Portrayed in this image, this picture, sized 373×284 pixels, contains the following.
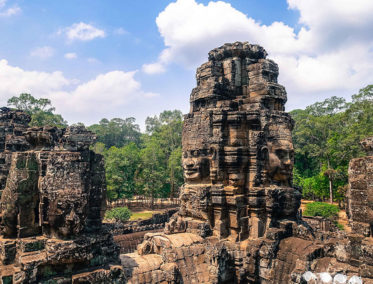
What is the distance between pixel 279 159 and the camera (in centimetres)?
887

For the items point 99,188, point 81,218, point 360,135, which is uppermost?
point 360,135

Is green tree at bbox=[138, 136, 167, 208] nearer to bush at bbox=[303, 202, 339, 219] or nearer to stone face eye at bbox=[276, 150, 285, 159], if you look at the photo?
bush at bbox=[303, 202, 339, 219]

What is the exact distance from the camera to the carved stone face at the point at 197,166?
8930 mm

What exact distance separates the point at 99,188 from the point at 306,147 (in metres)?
Result: 33.2

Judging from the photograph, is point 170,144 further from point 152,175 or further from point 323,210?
point 323,210

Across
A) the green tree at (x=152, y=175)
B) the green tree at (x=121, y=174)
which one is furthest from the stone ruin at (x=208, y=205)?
the green tree at (x=152, y=175)

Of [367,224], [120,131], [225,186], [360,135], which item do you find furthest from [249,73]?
[120,131]

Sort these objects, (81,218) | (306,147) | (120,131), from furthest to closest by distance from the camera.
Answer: (120,131) → (306,147) → (81,218)

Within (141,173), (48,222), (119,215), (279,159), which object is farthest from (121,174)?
(48,222)

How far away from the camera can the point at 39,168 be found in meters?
4.80

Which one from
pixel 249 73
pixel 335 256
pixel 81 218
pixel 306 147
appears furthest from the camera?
pixel 306 147

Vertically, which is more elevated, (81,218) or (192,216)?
(81,218)

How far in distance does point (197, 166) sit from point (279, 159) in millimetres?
2630

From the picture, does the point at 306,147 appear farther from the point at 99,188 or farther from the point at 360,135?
the point at 99,188
